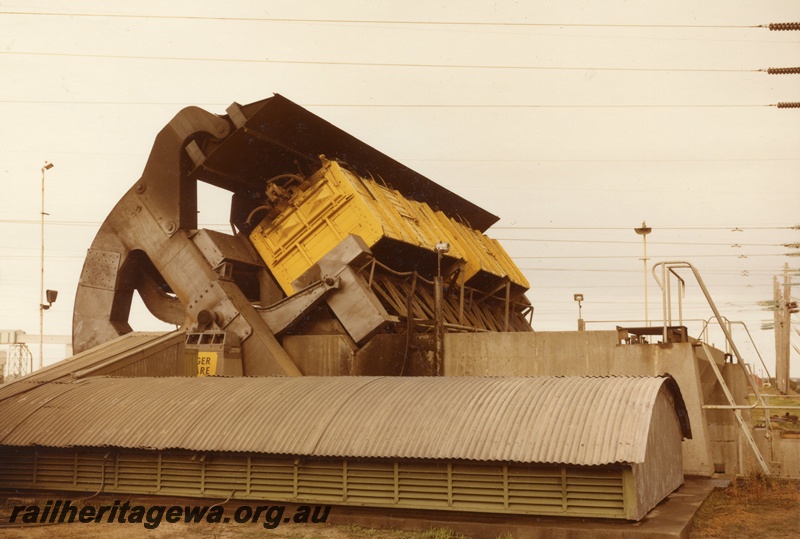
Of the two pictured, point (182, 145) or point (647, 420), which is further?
point (182, 145)

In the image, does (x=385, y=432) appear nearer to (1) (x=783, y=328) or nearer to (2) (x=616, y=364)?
(2) (x=616, y=364)

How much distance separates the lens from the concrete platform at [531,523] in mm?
13617

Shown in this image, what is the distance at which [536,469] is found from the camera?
Answer: 1450 centimetres

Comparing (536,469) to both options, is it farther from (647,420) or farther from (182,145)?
(182,145)

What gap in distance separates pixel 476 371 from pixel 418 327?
318cm

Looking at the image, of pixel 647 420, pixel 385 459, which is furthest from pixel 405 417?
pixel 647 420

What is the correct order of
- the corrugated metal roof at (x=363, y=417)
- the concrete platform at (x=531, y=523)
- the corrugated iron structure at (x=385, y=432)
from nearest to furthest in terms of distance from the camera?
1. the concrete platform at (x=531, y=523)
2. the corrugated iron structure at (x=385, y=432)
3. the corrugated metal roof at (x=363, y=417)

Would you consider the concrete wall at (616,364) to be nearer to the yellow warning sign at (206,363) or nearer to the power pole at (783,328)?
the yellow warning sign at (206,363)

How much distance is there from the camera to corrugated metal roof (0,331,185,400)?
2203 centimetres

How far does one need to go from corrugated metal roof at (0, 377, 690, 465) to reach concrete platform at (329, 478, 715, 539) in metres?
1.10

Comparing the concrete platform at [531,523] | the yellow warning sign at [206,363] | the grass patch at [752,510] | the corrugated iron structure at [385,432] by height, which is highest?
the yellow warning sign at [206,363]

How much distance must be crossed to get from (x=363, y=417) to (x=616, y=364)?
8472mm

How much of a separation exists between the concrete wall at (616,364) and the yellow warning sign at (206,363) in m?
6.83

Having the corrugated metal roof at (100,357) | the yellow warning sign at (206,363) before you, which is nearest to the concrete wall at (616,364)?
the yellow warning sign at (206,363)
